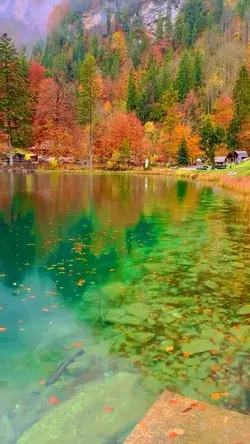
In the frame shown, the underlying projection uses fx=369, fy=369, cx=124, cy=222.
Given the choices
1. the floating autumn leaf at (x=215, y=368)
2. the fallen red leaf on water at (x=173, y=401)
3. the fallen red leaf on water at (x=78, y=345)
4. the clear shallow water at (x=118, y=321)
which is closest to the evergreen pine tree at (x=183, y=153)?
the clear shallow water at (x=118, y=321)

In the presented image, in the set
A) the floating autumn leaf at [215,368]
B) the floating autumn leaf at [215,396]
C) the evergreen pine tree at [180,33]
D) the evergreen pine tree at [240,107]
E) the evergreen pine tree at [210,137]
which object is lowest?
the floating autumn leaf at [215,396]

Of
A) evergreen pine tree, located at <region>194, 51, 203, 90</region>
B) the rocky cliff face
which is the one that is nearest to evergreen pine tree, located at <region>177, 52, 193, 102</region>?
evergreen pine tree, located at <region>194, 51, 203, 90</region>

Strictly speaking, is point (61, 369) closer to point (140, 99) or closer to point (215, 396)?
point (215, 396)

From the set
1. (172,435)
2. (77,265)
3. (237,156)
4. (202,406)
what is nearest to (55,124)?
(237,156)

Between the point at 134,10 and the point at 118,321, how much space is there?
183115 mm

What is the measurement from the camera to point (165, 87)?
87125mm

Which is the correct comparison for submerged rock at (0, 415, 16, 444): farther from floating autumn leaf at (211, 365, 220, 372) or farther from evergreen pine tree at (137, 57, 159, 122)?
evergreen pine tree at (137, 57, 159, 122)

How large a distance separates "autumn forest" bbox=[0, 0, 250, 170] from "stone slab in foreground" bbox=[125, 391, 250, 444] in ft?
192

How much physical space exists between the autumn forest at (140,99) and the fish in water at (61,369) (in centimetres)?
5672

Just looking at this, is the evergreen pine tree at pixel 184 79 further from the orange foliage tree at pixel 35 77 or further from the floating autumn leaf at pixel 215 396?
the floating autumn leaf at pixel 215 396

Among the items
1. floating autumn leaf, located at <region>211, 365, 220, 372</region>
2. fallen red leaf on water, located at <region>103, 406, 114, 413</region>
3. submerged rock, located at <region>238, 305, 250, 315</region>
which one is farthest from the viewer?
submerged rock, located at <region>238, 305, 250, 315</region>

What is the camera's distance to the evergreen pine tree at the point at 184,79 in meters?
89.2

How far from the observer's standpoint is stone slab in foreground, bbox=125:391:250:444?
10.1 feet

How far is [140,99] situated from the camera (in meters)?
86.4
